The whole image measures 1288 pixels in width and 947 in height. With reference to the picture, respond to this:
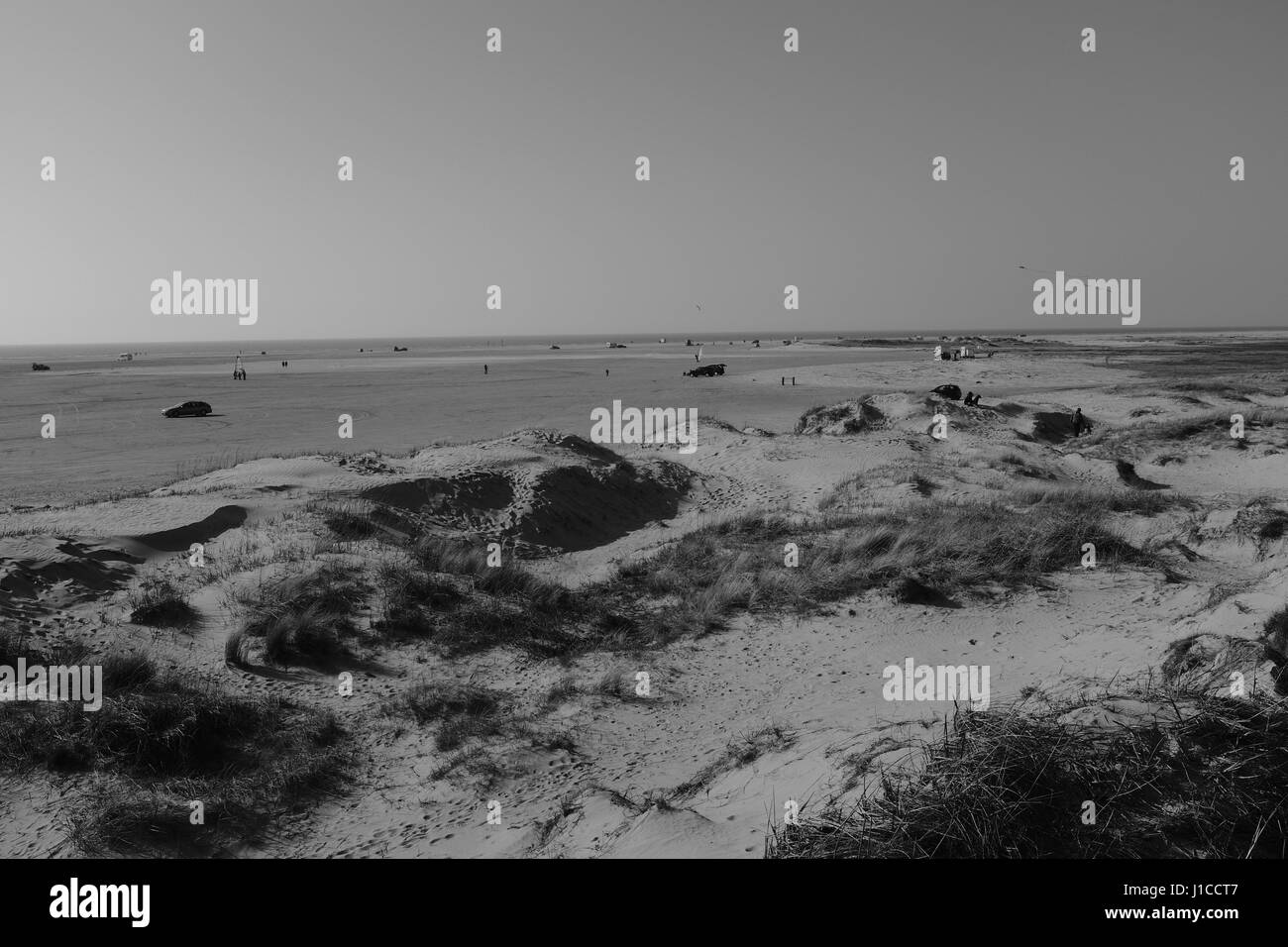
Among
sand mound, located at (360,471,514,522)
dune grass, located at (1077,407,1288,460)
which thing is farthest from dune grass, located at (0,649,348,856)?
dune grass, located at (1077,407,1288,460)

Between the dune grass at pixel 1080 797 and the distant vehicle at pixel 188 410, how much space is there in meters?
48.4

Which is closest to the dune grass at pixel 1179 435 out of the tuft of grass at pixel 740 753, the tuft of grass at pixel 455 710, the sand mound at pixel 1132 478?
the sand mound at pixel 1132 478

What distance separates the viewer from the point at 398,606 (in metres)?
10.8

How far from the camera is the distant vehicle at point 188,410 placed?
145 ft

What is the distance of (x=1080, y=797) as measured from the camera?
4.46 m

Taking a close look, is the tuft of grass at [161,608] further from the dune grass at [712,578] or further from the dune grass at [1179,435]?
the dune grass at [1179,435]

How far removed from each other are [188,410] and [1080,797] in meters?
50.1

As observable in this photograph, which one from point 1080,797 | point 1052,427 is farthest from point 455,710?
point 1052,427

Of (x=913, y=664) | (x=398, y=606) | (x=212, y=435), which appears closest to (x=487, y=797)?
(x=398, y=606)

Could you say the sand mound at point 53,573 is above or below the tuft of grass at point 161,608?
above

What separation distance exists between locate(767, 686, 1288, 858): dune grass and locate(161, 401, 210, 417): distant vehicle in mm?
48385

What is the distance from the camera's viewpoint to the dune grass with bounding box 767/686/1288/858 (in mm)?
4211

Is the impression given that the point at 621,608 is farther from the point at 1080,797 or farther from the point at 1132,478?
the point at 1132,478
